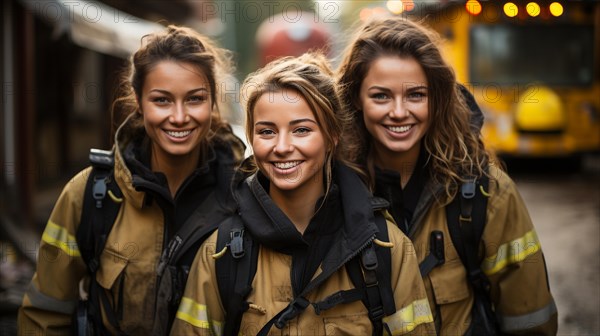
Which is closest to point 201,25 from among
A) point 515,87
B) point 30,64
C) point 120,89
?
point 515,87

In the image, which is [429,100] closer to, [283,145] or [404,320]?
[283,145]

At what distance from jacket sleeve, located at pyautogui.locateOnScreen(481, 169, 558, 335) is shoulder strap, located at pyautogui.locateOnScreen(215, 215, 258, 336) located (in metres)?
0.96

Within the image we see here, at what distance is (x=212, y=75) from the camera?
3420 millimetres

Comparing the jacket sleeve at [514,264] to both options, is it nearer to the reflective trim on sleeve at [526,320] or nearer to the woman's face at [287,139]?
the reflective trim on sleeve at [526,320]

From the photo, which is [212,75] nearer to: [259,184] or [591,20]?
[259,184]

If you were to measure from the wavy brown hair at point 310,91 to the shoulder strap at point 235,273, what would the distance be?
437 mm

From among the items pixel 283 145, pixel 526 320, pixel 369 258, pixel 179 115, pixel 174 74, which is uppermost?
pixel 174 74

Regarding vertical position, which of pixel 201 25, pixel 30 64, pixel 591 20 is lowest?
pixel 30 64

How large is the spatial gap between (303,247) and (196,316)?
1.53 ft

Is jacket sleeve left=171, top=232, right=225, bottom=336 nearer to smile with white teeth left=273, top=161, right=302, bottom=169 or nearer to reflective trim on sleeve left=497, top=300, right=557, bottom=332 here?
smile with white teeth left=273, top=161, right=302, bottom=169

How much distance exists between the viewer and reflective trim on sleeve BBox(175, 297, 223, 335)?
272 centimetres

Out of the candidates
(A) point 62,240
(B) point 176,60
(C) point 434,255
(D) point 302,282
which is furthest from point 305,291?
(B) point 176,60

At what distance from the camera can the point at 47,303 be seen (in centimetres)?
317

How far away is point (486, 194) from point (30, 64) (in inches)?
274
